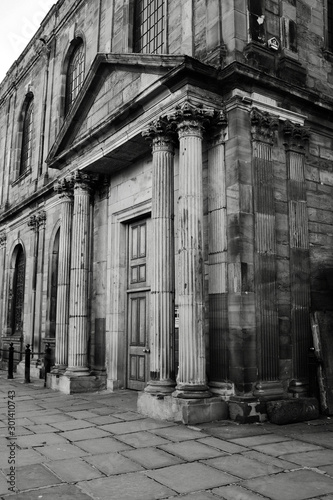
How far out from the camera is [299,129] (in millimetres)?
8984

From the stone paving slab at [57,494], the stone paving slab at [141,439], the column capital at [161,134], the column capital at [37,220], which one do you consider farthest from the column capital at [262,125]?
the column capital at [37,220]

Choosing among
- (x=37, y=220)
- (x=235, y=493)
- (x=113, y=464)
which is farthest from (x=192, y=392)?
(x=37, y=220)

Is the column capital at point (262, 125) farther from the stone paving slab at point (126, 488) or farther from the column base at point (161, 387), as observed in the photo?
the stone paving slab at point (126, 488)

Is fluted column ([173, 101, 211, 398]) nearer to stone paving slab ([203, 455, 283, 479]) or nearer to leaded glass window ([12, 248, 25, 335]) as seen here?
stone paving slab ([203, 455, 283, 479])

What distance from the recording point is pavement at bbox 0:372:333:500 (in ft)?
14.4

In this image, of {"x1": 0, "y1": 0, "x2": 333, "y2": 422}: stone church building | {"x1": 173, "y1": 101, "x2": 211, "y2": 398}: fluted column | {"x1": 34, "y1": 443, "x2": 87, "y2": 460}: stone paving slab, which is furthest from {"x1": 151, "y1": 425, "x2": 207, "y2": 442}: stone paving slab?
{"x1": 34, "y1": 443, "x2": 87, "y2": 460}: stone paving slab

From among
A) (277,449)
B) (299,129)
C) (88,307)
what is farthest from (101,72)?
(277,449)

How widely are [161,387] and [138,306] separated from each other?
9.95ft

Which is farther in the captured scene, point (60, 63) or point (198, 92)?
point (60, 63)

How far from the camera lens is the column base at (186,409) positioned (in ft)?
23.8

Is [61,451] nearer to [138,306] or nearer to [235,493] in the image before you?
[235,493]

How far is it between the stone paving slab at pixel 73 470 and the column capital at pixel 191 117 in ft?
17.2

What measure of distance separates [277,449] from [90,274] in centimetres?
708

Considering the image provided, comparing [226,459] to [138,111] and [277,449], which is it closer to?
[277,449]
